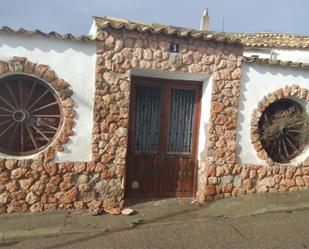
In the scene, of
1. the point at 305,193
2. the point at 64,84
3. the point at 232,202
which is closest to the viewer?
the point at 64,84

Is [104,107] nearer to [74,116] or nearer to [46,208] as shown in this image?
[74,116]

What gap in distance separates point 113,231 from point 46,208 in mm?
1490

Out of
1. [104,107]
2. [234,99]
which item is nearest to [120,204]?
[104,107]

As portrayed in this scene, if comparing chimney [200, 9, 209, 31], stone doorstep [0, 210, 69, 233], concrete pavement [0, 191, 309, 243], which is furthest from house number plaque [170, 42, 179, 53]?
chimney [200, 9, 209, 31]

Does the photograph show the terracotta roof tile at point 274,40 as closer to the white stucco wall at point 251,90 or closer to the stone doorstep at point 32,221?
the white stucco wall at point 251,90

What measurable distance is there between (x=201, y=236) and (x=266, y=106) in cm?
327

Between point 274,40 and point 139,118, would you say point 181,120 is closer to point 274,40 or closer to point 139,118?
point 139,118

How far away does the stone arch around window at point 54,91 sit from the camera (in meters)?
6.10

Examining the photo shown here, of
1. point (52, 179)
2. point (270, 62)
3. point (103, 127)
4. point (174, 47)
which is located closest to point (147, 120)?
point (103, 127)

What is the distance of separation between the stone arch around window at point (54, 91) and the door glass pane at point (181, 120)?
2.15 meters

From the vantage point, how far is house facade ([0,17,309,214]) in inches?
249

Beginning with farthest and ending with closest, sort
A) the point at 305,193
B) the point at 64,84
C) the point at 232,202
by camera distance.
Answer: the point at 305,193 < the point at 232,202 < the point at 64,84

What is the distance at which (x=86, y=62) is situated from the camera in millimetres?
6465

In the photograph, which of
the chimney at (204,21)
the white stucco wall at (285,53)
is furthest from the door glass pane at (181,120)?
the white stucco wall at (285,53)
